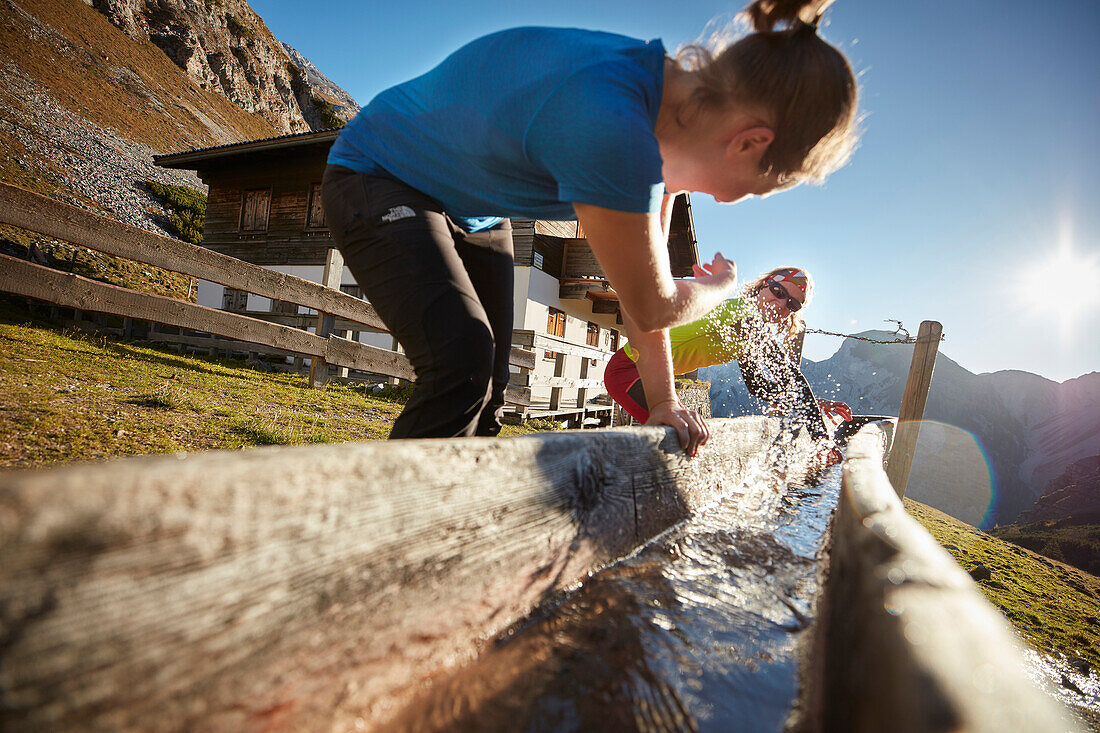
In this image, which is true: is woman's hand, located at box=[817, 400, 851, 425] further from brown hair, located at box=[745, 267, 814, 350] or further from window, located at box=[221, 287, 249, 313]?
window, located at box=[221, 287, 249, 313]

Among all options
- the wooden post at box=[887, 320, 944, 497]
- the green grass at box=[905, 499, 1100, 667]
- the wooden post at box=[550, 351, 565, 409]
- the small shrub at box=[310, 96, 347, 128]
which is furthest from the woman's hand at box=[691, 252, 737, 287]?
the small shrub at box=[310, 96, 347, 128]

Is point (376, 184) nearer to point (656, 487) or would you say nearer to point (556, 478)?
point (556, 478)

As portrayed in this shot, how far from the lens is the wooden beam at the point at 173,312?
3850mm

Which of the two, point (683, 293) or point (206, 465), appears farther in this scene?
point (683, 293)

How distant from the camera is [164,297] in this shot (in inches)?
172

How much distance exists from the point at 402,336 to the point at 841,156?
1.43 m

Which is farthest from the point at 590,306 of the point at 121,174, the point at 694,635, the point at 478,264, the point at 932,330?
the point at 121,174

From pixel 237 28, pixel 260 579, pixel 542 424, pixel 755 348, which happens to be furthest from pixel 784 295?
pixel 237 28

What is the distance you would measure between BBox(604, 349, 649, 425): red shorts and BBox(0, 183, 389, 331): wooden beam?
1.68 metres

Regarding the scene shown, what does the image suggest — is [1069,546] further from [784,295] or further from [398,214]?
[398,214]

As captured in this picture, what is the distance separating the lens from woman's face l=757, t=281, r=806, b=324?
13.6 ft

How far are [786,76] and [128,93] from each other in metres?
50.1

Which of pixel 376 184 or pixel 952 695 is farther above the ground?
pixel 376 184

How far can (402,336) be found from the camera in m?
1.50
